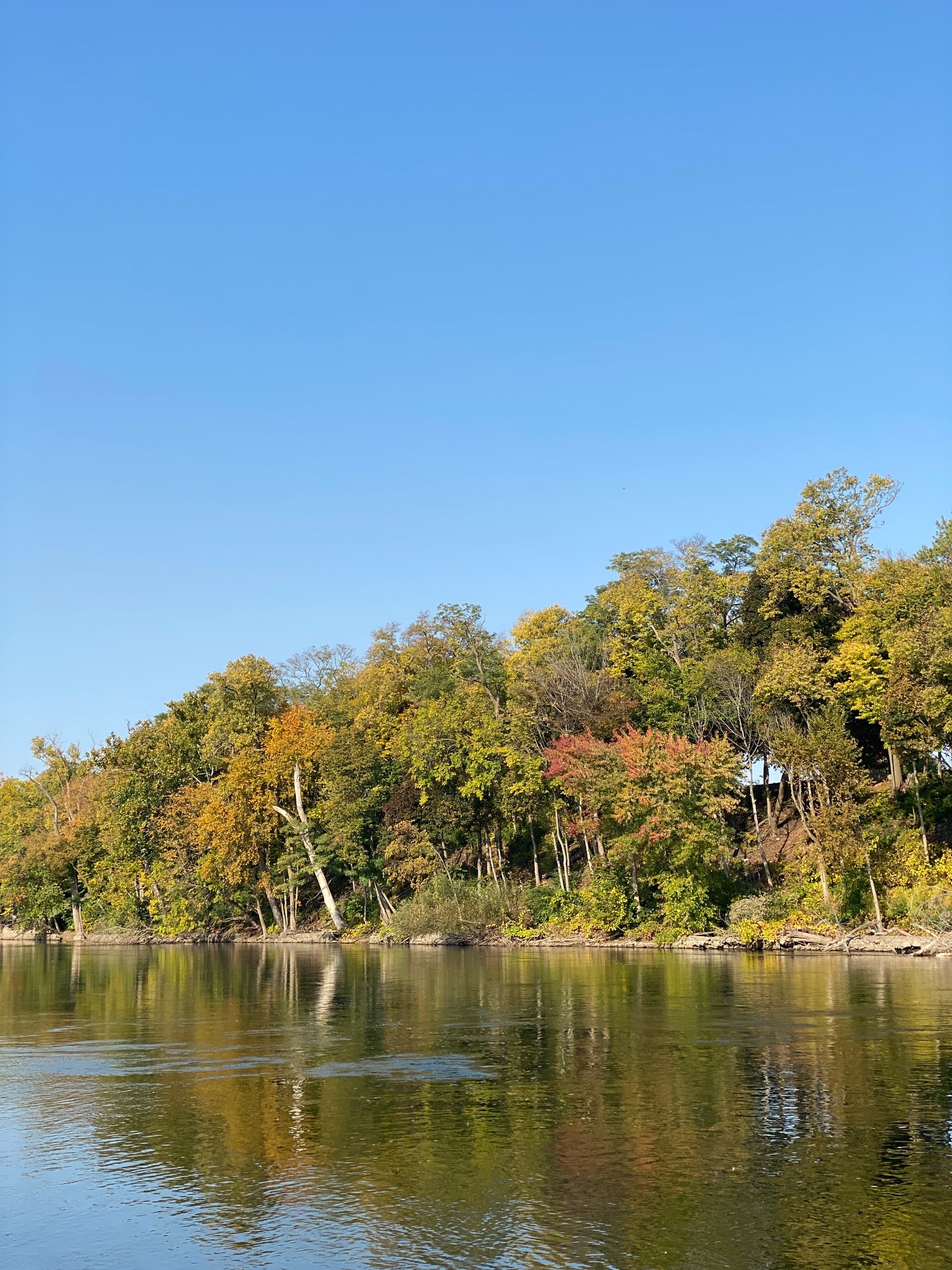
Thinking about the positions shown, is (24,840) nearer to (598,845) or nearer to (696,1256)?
(598,845)

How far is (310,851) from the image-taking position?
73.1 meters

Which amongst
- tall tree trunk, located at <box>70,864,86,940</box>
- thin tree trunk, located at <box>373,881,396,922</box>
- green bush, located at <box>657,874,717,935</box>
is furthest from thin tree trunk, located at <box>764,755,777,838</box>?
tall tree trunk, located at <box>70,864,86,940</box>

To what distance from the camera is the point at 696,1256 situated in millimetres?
10914

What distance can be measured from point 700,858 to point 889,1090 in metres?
34.6

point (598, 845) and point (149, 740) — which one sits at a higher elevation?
point (149, 740)

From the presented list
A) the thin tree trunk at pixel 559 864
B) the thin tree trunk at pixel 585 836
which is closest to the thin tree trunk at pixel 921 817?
the thin tree trunk at pixel 585 836

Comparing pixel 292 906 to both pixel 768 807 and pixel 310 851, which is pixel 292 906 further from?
pixel 768 807

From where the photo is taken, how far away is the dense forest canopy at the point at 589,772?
Result: 162ft

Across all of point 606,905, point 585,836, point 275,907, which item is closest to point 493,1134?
point 606,905

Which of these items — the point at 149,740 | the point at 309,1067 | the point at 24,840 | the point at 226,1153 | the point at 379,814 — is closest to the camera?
the point at 226,1153

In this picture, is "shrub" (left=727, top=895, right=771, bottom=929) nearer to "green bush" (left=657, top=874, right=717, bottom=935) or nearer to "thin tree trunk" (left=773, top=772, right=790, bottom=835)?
"green bush" (left=657, top=874, right=717, bottom=935)

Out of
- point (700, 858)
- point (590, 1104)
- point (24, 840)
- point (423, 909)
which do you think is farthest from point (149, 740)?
point (590, 1104)

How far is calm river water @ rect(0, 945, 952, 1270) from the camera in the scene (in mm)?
11547

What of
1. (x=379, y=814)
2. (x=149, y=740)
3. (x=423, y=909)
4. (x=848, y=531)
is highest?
(x=848, y=531)
